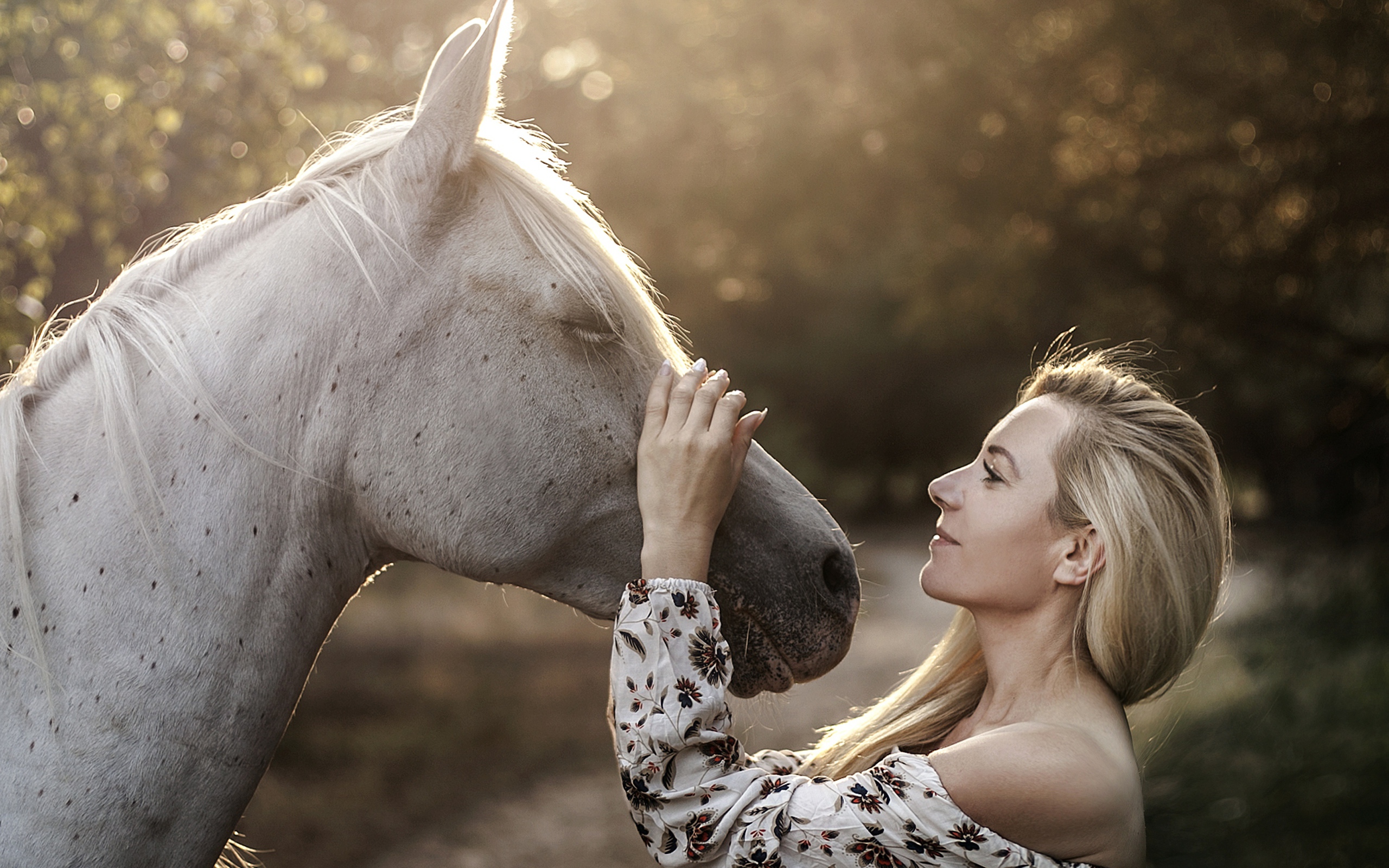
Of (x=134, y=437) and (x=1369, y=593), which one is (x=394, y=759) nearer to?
(x=134, y=437)

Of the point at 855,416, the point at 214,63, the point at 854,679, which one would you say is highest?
the point at 855,416

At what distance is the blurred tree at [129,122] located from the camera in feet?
9.02

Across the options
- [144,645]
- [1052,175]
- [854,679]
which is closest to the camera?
[144,645]

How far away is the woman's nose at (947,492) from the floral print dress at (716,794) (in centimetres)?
53

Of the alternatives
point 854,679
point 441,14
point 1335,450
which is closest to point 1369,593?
point 1335,450

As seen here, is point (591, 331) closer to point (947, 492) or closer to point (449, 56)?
point (449, 56)

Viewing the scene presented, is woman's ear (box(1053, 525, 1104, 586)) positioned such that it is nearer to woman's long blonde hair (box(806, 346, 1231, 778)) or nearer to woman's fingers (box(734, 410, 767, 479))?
woman's long blonde hair (box(806, 346, 1231, 778))

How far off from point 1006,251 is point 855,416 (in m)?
18.1

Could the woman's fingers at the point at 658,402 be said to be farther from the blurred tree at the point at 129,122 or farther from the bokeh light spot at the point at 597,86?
the bokeh light spot at the point at 597,86

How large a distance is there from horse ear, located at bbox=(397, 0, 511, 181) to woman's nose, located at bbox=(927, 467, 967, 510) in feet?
3.54

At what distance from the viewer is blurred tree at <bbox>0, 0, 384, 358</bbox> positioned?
2748 millimetres

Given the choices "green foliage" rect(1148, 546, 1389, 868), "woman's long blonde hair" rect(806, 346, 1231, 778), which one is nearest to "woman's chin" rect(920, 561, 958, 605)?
"woman's long blonde hair" rect(806, 346, 1231, 778)

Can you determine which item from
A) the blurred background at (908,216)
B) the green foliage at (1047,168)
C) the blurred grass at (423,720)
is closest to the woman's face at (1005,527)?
the blurred background at (908,216)

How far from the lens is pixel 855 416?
25.3 metres
